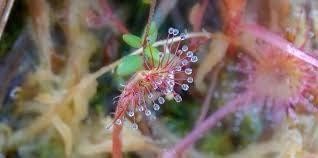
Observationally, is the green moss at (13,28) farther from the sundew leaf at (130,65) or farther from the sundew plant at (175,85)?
the sundew leaf at (130,65)

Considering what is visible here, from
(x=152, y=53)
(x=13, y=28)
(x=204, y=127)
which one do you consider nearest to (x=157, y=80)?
(x=152, y=53)

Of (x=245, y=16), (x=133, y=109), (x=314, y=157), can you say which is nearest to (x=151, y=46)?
(x=133, y=109)

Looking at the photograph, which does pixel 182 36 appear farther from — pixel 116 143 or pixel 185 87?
pixel 116 143

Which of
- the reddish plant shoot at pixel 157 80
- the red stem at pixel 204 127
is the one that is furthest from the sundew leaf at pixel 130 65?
the red stem at pixel 204 127

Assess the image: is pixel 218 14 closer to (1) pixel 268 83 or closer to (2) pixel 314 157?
(1) pixel 268 83

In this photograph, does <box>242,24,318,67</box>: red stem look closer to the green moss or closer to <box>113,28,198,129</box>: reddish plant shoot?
<box>113,28,198,129</box>: reddish plant shoot

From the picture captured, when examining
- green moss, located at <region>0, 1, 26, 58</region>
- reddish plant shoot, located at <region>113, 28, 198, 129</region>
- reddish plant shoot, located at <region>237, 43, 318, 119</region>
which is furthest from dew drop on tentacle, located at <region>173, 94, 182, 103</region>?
green moss, located at <region>0, 1, 26, 58</region>
